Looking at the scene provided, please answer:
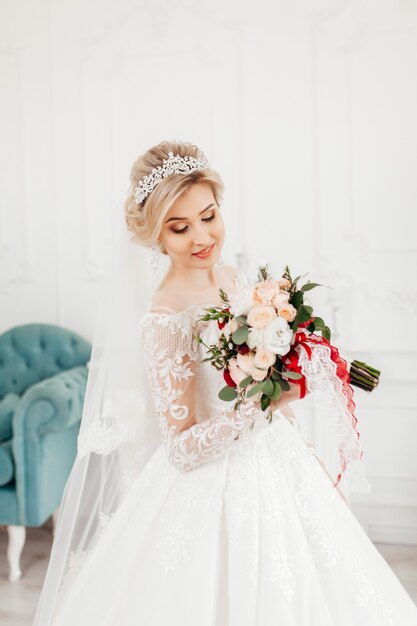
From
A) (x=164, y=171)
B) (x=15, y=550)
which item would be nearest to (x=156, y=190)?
(x=164, y=171)

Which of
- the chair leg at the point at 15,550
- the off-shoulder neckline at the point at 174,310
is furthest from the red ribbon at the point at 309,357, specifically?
the chair leg at the point at 15,550

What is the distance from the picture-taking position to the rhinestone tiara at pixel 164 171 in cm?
194

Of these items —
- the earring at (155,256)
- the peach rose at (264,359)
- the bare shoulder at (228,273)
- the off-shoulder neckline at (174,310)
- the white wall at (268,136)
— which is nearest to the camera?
the peach rose at (264,359)

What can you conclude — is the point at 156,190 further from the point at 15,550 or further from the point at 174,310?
the point at 15,550

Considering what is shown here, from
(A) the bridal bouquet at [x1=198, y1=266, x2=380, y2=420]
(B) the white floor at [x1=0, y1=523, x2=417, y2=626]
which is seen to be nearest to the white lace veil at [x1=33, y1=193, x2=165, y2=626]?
(A) the bridal bouquet at [x1=198, y1=266, x2=380, y2=420]

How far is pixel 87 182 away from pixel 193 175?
2.24m

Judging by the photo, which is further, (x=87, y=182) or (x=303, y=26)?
(x=87, y=182)

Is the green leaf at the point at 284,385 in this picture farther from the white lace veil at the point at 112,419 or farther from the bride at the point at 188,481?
the white lace veil at the point at 112,419

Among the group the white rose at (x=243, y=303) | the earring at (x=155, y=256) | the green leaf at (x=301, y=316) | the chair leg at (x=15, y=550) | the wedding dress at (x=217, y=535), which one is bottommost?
the chair leg at (x=15, y=550)

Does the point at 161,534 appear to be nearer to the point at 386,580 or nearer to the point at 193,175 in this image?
the point at 386,580

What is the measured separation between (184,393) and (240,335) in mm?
304

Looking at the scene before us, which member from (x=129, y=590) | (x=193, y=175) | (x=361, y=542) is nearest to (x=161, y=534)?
(x=129, y=590)

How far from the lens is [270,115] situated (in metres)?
3.76

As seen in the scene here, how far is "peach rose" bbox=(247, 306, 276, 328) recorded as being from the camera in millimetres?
1586
